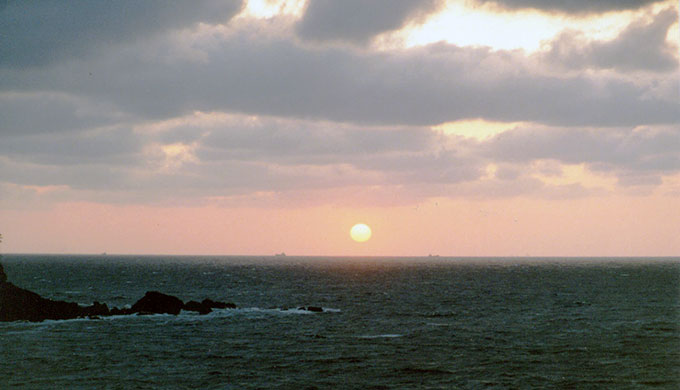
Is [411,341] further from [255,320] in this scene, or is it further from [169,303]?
[169,303]

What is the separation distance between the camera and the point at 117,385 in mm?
40281

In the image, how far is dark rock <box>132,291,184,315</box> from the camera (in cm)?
8106

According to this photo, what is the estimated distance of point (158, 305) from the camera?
268ft

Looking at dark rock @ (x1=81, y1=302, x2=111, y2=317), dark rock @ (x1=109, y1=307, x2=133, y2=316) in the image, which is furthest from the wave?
dark rock @ (x1=81, y1=302, x2=111, y2=317)

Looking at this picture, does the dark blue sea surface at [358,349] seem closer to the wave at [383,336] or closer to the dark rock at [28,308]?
the wave at [383,336]

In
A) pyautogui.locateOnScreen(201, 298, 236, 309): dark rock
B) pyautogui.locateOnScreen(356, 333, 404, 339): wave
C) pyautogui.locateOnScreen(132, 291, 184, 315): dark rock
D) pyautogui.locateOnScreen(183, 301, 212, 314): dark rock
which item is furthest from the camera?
pyautogui.locateOnScreen(201, 298, 236, 309): dark rock

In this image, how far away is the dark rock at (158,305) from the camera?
81.1 m

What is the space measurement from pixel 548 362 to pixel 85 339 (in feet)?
136

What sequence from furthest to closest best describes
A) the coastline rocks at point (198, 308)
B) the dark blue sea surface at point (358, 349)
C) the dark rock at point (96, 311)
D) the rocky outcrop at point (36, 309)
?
the coastline rocks at point (198, 308)
the dark rock at point (96, 311)
the rocky outcrop at point (36, 309)
the dark blue sea surface at point (358, 349)

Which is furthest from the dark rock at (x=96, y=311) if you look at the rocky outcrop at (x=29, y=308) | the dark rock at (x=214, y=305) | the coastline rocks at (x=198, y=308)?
the dark rock at (x=214, y=305)

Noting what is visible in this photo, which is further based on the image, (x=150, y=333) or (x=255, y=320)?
(x=255, y=320)

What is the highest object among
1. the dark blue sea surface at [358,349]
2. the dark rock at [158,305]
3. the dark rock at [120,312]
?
the dark rock at [158,305]

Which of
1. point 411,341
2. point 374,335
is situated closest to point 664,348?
point 411,341

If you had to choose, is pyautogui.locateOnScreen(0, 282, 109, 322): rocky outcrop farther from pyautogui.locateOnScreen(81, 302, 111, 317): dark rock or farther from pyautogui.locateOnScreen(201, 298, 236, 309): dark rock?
pyautogui.locateOnScreen(201, 298, 236, 309): dark rock
